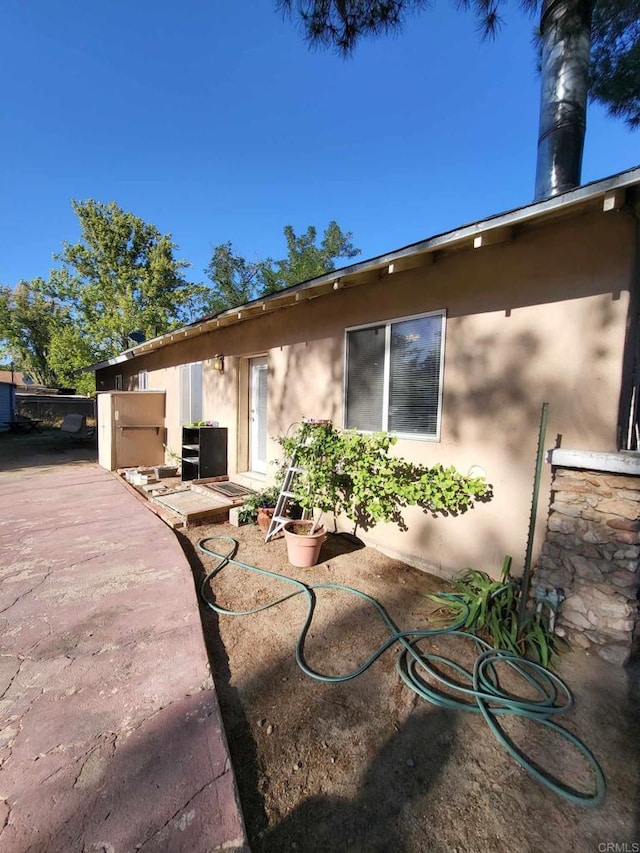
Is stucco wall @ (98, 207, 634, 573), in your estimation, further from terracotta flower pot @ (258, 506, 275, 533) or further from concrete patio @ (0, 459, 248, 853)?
concrete patio @ (0, 459, 248, 853)

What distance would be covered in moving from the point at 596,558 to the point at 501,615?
0.78 metres

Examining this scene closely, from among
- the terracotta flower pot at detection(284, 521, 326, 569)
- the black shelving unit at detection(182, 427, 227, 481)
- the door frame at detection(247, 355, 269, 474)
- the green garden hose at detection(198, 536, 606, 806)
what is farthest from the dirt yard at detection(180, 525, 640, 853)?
the black shelving unit at detection(182, 427, 227, 481)

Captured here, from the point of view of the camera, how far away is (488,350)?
3021 mm

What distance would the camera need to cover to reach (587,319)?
2.50 m

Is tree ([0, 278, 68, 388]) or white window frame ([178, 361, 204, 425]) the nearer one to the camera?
white window frame ([178, 361, 204, 425])

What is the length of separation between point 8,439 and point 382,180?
17552mm

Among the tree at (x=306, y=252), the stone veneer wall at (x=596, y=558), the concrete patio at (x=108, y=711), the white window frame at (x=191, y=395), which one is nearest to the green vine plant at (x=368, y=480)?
the stone veneer wall at (x=596, y=558)

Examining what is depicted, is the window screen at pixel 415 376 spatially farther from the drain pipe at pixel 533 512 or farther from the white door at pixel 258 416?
the white door at pixel 258 416

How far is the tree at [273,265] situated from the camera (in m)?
20.2

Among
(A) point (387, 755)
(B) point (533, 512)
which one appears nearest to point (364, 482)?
(B) point (533, 512)

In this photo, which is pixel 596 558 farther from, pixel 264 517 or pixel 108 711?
pixel 264 517

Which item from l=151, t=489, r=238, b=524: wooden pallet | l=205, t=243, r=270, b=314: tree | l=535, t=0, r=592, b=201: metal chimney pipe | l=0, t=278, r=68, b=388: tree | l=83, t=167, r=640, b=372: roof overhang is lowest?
l=151, t=489, r=238, b=524: wooden pallet

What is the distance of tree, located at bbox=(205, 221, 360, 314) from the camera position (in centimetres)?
2020

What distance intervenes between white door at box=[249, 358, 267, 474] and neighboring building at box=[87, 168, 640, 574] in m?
1.20
